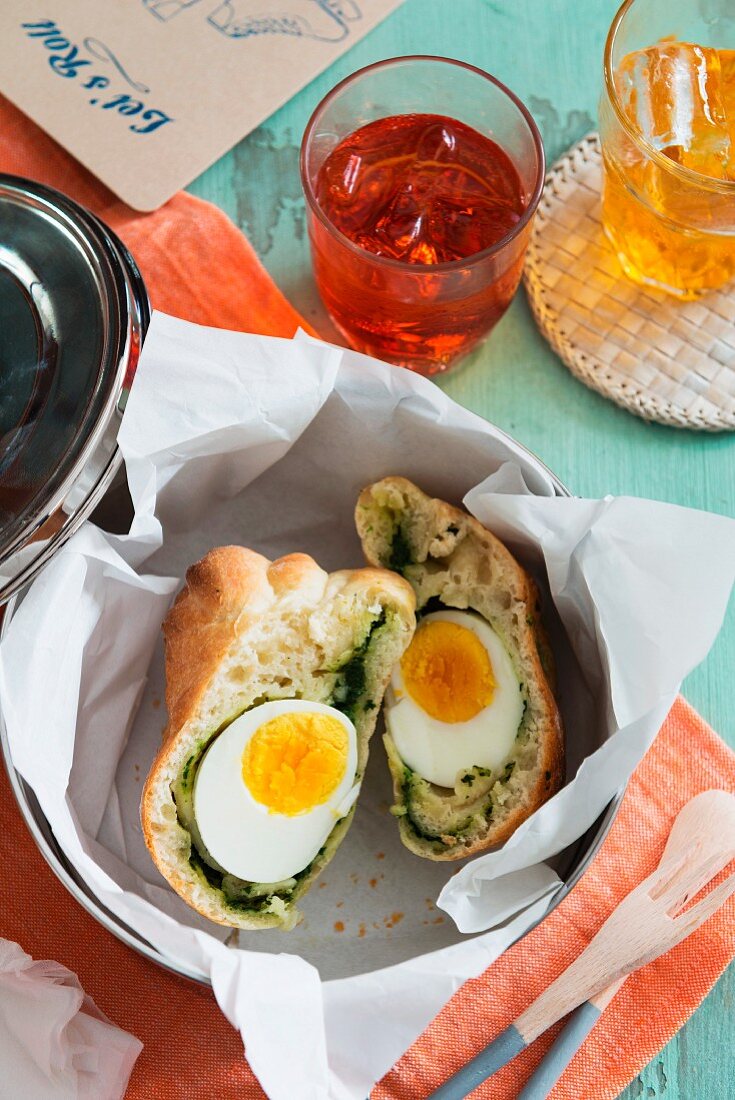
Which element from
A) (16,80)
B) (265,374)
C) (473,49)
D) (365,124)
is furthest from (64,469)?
(473,49)

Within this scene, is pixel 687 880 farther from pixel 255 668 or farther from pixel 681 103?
pixel 681 103

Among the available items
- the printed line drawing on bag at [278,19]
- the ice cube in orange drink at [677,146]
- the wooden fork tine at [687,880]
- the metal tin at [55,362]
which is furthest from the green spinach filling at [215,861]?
the printed line drawing on bag at [278,19]

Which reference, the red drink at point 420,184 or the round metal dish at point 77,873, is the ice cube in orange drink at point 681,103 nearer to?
the red drink at point 420,184

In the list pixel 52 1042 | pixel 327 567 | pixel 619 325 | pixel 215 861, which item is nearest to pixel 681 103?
pixel 619 325

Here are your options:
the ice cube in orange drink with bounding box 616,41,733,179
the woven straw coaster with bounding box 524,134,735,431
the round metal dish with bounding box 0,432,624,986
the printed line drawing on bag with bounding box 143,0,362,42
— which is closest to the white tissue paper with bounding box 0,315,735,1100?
the round metal dish with bounding box 0,432,624,986

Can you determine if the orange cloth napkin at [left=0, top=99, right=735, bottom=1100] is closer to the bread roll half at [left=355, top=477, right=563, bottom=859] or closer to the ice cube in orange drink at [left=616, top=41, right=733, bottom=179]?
the bread roll half at [left=355, top=477, right=563, bottom=859]

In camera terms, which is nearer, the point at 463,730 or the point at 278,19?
the point at 463,730
